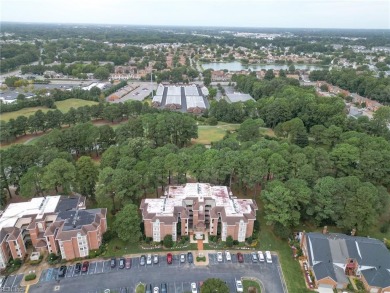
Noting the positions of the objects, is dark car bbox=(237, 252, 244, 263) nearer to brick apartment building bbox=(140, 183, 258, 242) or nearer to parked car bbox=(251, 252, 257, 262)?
parked car bbox=(251, 252, 257, 262)

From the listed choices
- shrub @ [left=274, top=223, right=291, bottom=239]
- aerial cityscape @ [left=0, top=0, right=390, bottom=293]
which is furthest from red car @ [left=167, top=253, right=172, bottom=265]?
shrub @ [left=274, top=223, right=291, bottom=239]

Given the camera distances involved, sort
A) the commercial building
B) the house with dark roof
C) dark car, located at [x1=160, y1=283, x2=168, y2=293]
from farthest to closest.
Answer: the commercial building
the house with dark roof
dark car, located at [x1=160, y1=283, x2=168, y2=293]

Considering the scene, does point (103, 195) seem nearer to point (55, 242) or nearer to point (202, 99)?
point (55, 242)

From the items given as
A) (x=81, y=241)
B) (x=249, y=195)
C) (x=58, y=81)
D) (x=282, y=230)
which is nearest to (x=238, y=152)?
(x=249, y=195)

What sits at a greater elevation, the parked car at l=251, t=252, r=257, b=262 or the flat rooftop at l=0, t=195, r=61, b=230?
the flat rooftop at l=0, t=195, r=61, b=230

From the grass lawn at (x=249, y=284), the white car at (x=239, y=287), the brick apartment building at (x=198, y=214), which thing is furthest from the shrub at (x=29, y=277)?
the grass lawn at (x=249, y=284)

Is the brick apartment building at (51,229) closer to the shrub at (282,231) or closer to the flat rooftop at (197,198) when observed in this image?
the flat rooftop at (197,198)
